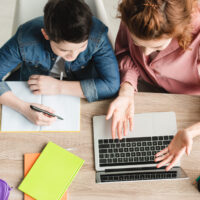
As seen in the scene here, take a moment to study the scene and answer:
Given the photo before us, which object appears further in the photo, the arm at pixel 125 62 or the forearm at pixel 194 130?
the arm at pixel 125 62

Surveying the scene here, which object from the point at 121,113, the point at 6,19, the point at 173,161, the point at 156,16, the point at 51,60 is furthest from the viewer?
the point at 6,19

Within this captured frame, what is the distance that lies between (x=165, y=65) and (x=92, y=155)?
49 cm

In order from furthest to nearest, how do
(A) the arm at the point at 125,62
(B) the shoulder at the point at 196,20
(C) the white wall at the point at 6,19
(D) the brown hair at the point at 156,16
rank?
(C) the white wall at the point at 6,19
(A) the arm at the point at 125,62
(B) the shoulder at the point at 196,20
(D) the brown hair at the point at 156,16

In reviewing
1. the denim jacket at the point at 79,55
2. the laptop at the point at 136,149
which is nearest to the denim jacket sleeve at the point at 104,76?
the denim jacket at the point at 79,55

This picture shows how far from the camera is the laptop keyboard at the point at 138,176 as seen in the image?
0.96 meters

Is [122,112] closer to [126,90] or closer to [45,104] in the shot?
[126,90]

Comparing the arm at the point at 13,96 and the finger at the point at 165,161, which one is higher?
the arm at the point at 13,96

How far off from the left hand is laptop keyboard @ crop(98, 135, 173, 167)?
0.94ft

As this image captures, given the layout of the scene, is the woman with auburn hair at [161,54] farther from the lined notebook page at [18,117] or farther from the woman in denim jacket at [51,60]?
the lined notebook page at [18,117]

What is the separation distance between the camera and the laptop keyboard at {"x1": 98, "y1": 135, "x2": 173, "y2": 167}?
99 centimetres

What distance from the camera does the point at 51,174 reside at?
0.97 meters

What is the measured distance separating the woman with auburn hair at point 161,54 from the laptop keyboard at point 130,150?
36mm

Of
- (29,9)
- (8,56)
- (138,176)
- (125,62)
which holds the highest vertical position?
(29,9)

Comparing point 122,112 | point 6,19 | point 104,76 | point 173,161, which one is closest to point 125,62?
point 104,76
